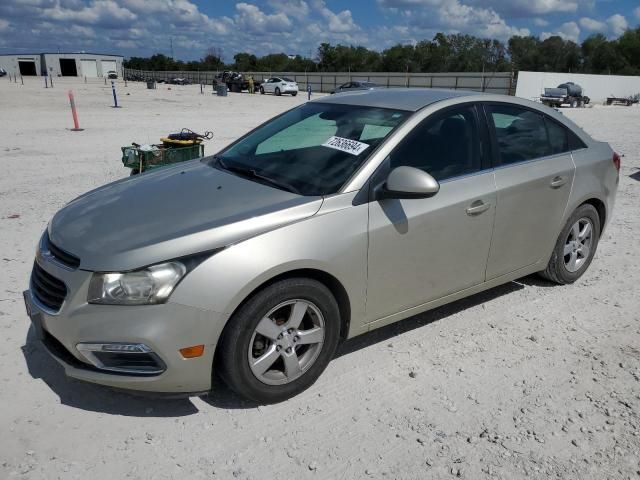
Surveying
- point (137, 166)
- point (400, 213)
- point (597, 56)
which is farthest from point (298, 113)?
point (597, 56)

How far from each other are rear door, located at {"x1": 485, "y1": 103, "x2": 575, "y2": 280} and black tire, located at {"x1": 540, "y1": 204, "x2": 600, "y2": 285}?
149mm

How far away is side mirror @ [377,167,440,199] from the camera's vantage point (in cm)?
301

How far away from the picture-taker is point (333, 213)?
9.73ft

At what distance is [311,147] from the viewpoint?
11.9 feet

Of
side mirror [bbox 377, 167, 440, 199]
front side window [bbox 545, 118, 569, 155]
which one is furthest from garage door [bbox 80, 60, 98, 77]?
side mirror [bbox 377, 167, 440, 199]

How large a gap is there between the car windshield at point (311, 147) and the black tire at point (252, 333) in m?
0.59

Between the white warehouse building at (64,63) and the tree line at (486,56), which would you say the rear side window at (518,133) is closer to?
the tree line at (486,56)

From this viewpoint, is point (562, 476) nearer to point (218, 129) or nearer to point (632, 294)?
point (632, 294)

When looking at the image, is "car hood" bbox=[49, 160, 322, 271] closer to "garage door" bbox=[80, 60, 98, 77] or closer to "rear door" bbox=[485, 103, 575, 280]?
"rear door" bbox=[485, 103, 575, 280]

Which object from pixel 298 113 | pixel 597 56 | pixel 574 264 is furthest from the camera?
pixel 597 56

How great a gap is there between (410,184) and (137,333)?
1.68m

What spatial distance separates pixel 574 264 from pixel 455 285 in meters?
1.65

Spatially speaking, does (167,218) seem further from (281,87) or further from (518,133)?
(281,87)

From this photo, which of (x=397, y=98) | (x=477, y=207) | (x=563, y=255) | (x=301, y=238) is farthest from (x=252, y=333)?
(x=563, y=255)
